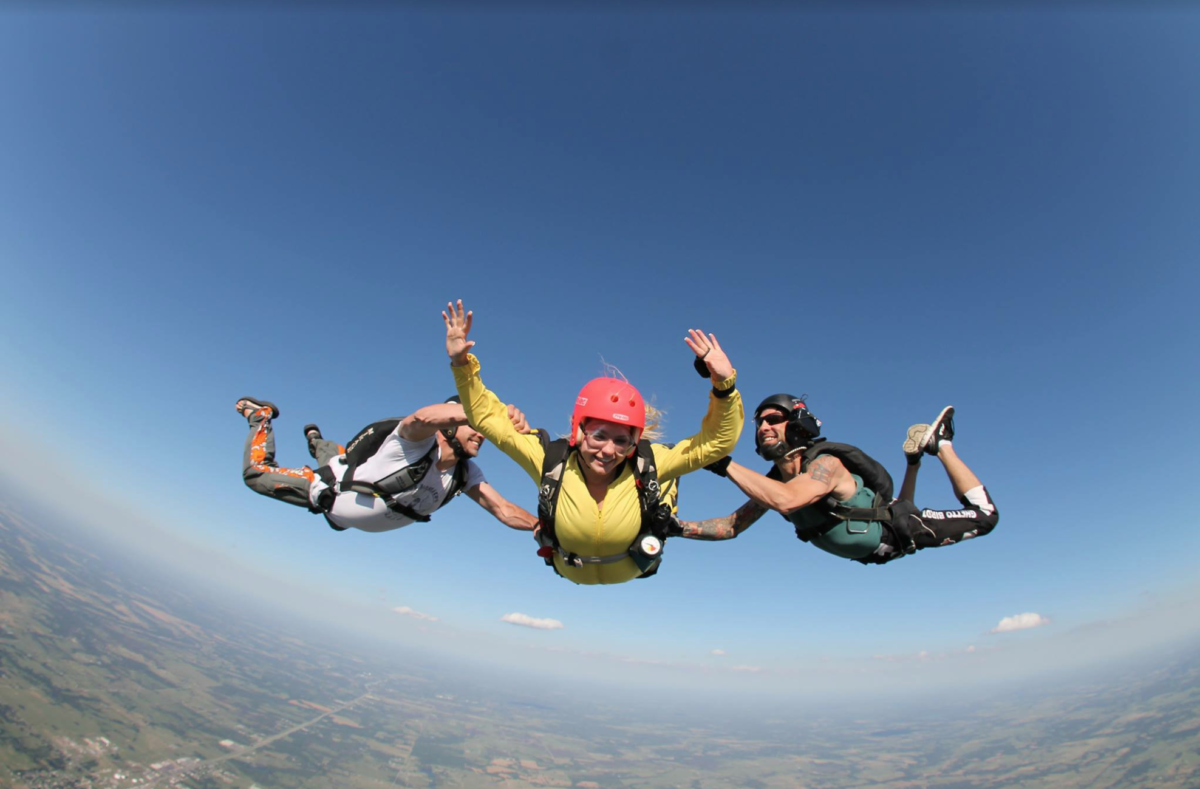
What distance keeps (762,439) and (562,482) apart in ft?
8.72

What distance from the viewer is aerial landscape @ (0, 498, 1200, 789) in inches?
2921

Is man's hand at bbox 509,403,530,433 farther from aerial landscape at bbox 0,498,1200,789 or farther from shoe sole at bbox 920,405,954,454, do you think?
aerial landscape at bbox 0,498,1200,789

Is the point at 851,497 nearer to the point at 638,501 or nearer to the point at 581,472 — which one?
the point at 638,501

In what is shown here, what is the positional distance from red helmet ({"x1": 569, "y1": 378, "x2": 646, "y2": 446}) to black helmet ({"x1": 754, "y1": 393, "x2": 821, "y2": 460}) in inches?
84.1

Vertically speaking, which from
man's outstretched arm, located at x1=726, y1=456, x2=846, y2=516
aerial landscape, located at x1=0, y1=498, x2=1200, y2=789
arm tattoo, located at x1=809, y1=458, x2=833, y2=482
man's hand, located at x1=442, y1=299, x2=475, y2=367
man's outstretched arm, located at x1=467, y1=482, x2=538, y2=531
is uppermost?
man's hand, located at x1=442, y1=299, x2=475, y2=367

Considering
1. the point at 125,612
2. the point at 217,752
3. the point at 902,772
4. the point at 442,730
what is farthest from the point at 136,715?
the point at 902,772

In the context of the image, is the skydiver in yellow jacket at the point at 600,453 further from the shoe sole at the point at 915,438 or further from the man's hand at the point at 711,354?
the shoe sole at the point at 915,438

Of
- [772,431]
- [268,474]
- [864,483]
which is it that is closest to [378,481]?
[268,474]

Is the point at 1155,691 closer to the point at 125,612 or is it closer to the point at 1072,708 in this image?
the point at 1072,708

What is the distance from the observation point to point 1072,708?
198875 millimetres

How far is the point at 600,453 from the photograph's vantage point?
4020 mm

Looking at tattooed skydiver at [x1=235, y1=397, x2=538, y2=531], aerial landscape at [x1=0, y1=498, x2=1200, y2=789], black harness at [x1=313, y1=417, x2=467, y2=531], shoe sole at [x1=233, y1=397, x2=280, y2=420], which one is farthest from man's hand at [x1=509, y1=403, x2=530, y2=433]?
aerial landscape at [x1=0, y1=498, x2=1200, y2=789]

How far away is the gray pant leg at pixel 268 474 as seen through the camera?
19.7ft

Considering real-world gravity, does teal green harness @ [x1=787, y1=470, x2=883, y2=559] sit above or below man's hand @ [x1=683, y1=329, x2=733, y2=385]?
below
